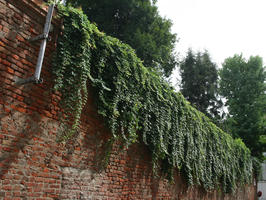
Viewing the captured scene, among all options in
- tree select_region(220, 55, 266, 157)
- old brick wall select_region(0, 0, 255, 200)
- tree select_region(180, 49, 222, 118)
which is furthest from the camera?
tree select_region(180, 49, 222, 118)

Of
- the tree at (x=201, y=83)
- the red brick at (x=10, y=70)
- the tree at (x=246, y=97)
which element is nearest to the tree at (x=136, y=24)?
the tree at (x=246, y=97)

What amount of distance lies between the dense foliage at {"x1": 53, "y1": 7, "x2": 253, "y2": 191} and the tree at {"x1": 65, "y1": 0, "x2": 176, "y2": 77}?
7874 millimetres

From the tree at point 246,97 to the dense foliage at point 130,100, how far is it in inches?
532

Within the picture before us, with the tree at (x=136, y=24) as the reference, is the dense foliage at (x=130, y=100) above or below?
below

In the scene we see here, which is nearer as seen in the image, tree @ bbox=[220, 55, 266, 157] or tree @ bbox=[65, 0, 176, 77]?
tree @ bbox=[65, 0, 176, 77]

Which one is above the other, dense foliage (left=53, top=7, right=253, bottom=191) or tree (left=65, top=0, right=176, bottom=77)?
tree (left=65, top=0, right=176, bottom=77)

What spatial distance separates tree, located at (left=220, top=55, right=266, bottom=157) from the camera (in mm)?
22266

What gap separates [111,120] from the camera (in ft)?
16.4

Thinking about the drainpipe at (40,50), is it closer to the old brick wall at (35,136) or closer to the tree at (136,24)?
the old brick wall at (35,136)

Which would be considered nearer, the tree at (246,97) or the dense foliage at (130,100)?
the dense foliage at (130,100)

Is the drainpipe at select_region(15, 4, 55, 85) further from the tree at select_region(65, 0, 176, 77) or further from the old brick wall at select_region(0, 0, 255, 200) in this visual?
the tree at select_region(65, 0, 176, 77)

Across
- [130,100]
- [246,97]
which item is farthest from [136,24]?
[246,97]

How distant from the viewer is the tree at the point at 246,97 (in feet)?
73.0

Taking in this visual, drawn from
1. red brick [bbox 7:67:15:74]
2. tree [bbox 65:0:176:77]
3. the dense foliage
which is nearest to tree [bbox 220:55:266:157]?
tree [bbox 65:0:176:77]
